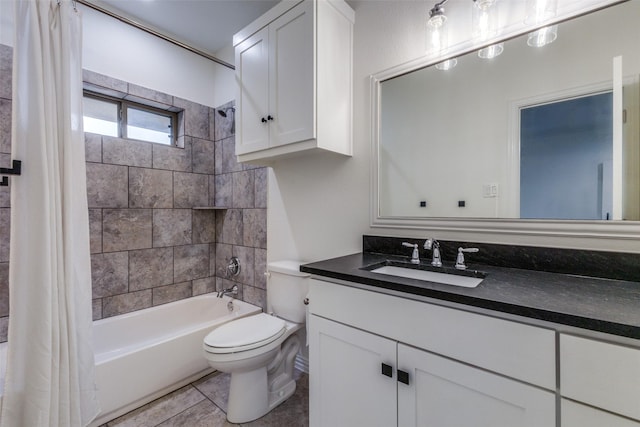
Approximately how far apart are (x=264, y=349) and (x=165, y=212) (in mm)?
1572

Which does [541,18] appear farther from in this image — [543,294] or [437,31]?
[543,294]

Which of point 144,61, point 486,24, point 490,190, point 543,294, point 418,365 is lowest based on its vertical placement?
point 418,365

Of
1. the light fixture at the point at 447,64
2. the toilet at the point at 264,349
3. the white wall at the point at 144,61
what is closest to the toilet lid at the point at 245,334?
the toilet at the point at 264,349

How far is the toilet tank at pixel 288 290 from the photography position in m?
1.74

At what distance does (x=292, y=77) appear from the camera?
59.9 inches

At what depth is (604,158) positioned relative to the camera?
3.34 ft

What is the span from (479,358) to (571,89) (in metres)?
1.09

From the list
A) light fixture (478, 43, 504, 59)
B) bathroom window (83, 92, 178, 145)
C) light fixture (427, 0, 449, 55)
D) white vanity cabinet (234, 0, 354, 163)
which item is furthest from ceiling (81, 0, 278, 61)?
light fixture (478, 43, 504, 59)

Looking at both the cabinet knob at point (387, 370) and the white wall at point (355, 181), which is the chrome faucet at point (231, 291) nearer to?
the white wall at point (355, 181)

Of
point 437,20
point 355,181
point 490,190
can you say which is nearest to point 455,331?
point 490,190

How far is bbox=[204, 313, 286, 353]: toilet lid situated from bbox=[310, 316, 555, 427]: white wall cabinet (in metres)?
0.41

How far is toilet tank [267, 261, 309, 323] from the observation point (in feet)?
5.72

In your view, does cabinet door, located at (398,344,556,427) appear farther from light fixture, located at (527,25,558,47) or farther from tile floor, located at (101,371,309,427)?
light fixture, located at (527,25,558,47)

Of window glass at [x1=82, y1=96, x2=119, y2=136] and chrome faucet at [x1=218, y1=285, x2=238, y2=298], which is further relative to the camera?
chrome faucet at [x1=218, y1=285, x2=238, y2=298]
